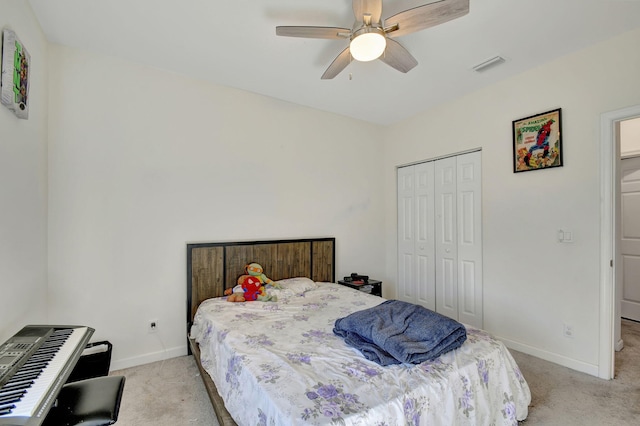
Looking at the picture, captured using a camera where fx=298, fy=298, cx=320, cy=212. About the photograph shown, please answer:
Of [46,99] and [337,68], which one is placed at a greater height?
[337,68]

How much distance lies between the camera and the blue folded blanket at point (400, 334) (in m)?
1.56

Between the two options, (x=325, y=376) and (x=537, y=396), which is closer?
(x=325, y=376)

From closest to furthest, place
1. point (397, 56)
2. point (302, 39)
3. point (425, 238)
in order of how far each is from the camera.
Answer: point (397, 56)
point (302, 39)
point (425, 238)

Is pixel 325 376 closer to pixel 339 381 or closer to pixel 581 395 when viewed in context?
pixel 339 381

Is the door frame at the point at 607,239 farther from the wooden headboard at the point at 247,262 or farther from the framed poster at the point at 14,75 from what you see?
the framed poster at the point at 14,75

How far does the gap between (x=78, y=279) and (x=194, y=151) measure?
1461 mm

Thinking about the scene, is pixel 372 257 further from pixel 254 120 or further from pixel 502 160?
pixel 254 120

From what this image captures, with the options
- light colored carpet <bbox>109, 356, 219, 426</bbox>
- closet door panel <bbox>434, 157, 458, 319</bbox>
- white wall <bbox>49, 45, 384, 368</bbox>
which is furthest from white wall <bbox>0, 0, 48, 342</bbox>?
closet door panel <bbox>434, 157, 458, 319</bbox>

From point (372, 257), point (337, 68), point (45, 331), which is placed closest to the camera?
point (45, 331)

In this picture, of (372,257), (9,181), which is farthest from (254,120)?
(372,257)

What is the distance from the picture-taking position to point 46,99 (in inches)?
91.1

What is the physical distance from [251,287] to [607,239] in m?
3.04

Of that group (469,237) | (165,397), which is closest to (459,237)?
(469,237)

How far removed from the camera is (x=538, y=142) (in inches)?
110
